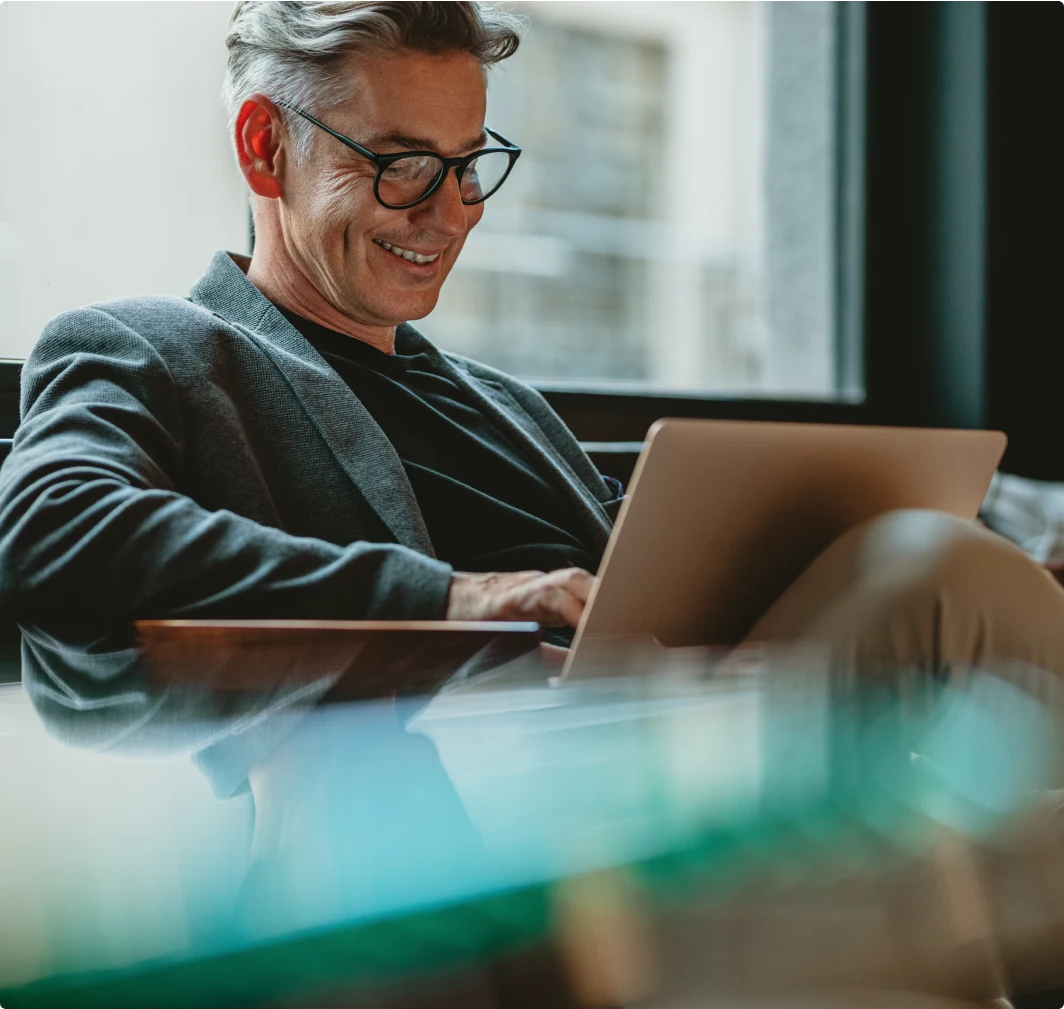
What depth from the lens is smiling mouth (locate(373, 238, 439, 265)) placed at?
133 centimetres

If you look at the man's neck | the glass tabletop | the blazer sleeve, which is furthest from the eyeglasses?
the glass tabletop

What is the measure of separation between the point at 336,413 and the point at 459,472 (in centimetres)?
23

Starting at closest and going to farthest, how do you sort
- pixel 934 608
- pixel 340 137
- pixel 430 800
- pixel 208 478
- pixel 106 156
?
1. pixel 430 800
2. pixel 934 608
3. pixel 208 478
4. pixel 340 137
5. pixel 106 156

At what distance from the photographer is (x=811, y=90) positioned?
10.3 feet

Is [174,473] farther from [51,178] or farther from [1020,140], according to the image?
[1020,140]

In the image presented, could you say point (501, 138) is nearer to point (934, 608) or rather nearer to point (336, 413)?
point (336, 413)

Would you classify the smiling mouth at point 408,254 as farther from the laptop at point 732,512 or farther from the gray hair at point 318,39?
the laptop at point 732,512

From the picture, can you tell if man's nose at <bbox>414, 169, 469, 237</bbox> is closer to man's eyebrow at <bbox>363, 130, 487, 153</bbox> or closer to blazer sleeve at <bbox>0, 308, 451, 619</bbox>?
man's eyebrow at <bbox>363, 130, 487, 153</bbox>

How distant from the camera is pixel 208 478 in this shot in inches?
43.4

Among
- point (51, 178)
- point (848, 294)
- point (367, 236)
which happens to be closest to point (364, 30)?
point (367, 236)

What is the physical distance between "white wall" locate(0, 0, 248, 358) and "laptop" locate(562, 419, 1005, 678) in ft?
3.57

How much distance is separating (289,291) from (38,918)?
84 centimetres

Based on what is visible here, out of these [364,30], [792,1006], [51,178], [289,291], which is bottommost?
[792,1006]

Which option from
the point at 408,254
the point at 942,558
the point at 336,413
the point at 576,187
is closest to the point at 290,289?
the point at 408,254
